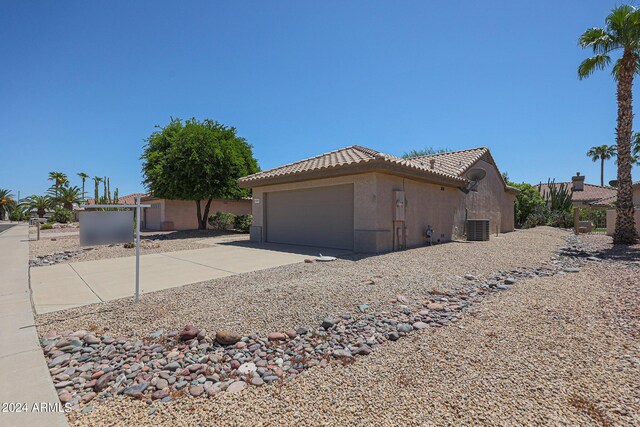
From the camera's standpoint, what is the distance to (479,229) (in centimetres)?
1516

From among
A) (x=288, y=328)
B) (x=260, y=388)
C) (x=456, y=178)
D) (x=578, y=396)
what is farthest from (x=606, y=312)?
(x=456, y=178)

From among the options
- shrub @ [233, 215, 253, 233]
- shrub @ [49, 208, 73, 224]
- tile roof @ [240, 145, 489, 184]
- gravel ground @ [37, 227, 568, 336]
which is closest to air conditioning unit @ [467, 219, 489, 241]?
tile roof @ [240, 145, 489, 184]

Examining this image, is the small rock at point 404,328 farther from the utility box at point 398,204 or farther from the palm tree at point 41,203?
the palm tree at point 41,203

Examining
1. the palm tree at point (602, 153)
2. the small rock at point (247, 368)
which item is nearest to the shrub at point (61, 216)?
the small rock at point (247, 368)

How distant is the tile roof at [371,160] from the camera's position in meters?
11.5

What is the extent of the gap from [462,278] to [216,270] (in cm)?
636

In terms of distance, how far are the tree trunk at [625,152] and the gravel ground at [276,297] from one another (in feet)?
27.0

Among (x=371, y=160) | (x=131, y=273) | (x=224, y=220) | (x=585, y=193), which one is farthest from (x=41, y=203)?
(x=585, y=193)

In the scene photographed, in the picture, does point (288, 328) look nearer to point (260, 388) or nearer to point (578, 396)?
point (260, 388)

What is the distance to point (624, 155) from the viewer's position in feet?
44.2

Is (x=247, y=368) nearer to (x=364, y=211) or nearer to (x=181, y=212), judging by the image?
(x=364, y=211)

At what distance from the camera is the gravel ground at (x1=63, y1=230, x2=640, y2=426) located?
2643mm

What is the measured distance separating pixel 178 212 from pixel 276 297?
24.0 meters

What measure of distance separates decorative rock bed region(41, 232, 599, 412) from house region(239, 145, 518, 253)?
637 cm
